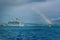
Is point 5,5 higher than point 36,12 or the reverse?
higher

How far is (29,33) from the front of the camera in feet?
5.53

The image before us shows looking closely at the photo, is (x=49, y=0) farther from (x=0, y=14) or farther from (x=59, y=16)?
(x=0, y=14)

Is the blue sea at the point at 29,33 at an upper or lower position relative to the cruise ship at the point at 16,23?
lower

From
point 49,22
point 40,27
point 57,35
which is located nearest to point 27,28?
point 40,27

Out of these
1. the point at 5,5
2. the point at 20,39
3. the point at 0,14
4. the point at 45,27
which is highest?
the point at 5,5

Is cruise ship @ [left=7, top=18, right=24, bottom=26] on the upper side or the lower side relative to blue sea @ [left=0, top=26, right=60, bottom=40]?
upper

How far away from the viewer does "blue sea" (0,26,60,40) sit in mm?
1665

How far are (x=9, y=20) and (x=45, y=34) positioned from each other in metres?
0.55

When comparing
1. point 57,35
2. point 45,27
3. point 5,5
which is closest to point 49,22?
point 45,27

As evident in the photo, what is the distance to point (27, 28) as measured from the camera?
1.69 metres

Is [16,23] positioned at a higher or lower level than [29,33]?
higher

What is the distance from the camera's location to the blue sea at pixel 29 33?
167 cm

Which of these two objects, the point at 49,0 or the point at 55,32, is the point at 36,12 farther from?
the point at 55,32

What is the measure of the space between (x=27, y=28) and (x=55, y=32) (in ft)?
1.29
